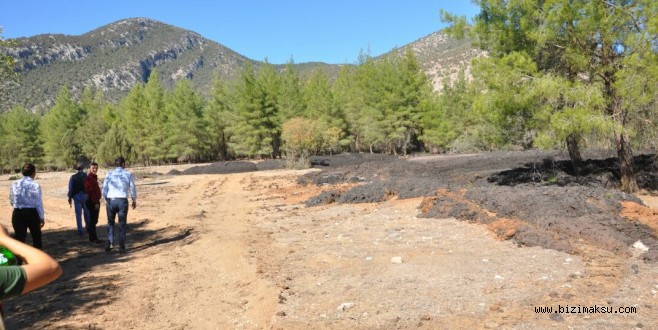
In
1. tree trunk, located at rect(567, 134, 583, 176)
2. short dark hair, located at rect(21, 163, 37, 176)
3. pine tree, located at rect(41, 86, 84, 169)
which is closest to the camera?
short dark hair, located at rect(21, 163, 37, 176)

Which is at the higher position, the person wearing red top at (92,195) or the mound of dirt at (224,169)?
the person wearing red top at (92,195)

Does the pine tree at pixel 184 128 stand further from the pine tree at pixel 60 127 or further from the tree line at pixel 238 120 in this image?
the pine tree at pixel 60 127

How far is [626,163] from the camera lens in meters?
13.2

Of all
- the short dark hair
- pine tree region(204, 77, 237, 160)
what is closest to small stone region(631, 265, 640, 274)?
the short dark hair

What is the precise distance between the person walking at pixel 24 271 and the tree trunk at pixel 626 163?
48.0ft

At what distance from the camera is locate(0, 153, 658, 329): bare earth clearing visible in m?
4.90

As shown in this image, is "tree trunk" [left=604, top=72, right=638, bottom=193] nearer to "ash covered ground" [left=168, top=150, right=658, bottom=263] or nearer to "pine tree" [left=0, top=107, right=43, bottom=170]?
"ash covered ground" [left=168, top=150, right=658, bottom=263]

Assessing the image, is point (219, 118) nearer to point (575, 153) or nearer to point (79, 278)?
point (575, 153)

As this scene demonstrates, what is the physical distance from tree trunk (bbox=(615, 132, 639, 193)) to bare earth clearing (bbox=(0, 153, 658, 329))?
1226 millimetres

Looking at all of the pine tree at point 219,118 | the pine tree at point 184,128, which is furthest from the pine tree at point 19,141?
the pine tree at point 219,118

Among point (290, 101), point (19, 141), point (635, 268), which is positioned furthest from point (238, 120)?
point (635, 268)

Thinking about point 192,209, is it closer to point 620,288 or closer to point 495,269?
point 495,269

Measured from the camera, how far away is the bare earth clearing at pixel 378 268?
490 centimetres

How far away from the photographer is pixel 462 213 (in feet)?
33.9
